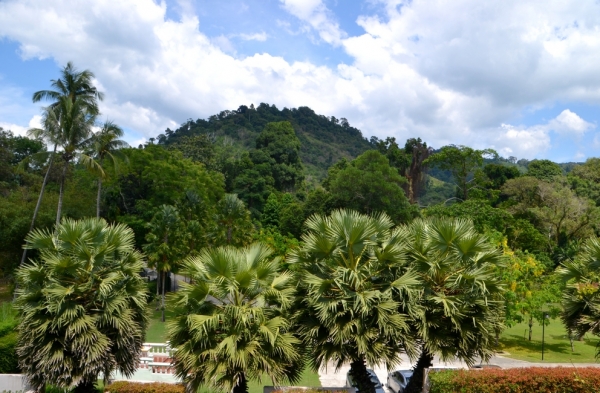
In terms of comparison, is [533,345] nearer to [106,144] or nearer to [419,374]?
[419,374]

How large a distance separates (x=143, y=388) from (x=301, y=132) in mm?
129495

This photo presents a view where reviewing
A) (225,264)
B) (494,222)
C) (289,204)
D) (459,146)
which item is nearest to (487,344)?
(225,264)

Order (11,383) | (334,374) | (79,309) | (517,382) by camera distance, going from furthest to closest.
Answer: (334,374) < (11,383) < (79,309) < (517,382)

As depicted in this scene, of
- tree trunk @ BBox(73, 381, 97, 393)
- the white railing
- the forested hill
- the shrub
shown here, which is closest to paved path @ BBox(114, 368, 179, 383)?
the white railing

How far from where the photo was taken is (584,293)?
477 inches

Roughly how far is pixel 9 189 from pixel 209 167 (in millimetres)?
25506

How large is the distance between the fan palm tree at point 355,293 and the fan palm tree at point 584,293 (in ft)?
17.5

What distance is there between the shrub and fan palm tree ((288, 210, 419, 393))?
3.06m

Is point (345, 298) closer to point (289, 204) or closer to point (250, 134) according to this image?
point (289, 204)

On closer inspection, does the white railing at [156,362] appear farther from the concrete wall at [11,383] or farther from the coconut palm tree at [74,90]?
the coconut palm tree at [74,90]

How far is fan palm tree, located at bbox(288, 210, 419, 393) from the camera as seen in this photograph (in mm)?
9656

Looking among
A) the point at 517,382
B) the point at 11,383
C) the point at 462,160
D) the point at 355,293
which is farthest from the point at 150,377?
the point at 462,160

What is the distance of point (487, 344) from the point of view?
10.5 metres

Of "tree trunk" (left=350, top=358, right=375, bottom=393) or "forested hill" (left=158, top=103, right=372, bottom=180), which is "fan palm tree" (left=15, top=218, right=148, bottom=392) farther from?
"forested hill" (left=158, top=103, right=372, bottom=180)
